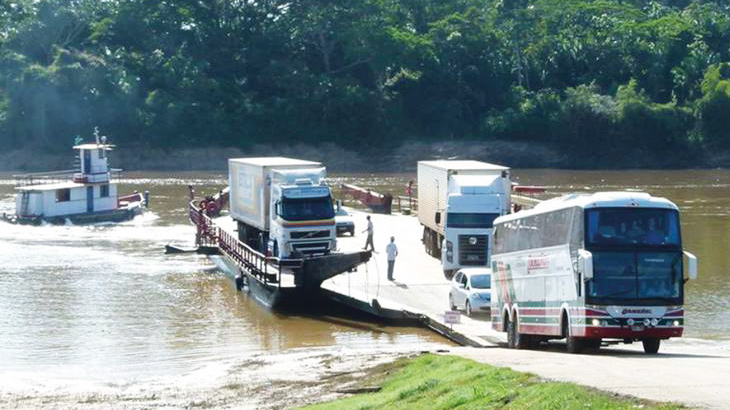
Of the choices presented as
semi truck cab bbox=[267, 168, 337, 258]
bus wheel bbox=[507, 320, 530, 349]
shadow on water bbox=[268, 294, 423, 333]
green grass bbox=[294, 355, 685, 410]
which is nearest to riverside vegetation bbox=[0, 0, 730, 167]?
semi truck cab bbox=[267, 168, 337, 258]

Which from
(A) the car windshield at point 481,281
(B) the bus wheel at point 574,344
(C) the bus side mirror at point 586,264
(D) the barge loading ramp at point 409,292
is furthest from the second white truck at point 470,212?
(C) the bus side mirror at point 586,264

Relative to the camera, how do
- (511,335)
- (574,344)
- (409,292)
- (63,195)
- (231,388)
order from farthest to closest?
(63,195), (409,292), (511,335), (574,344), (231,388)

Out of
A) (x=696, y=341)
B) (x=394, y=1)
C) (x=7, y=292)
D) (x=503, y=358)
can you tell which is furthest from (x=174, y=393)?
(x=394, y=1)

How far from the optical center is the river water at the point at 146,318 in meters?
27.9

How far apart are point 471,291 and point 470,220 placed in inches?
283

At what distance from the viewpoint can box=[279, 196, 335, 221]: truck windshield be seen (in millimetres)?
37969

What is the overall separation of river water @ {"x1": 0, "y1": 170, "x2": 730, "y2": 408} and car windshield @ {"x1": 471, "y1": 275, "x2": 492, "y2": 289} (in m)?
1.89

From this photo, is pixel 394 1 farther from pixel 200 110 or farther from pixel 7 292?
pixel 7 292

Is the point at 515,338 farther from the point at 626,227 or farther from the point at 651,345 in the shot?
the point at 626,227

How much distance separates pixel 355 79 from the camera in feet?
358

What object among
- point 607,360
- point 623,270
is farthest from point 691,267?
point 607,360

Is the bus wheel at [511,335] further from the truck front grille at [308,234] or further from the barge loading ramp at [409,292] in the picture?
the truck front grille at [308,234]

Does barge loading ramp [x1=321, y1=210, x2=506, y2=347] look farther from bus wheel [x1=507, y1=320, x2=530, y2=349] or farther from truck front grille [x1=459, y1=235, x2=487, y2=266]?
truck front grille [x1=459, y1=235, x2=487, y2=266]

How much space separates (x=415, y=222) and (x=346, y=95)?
161ft
